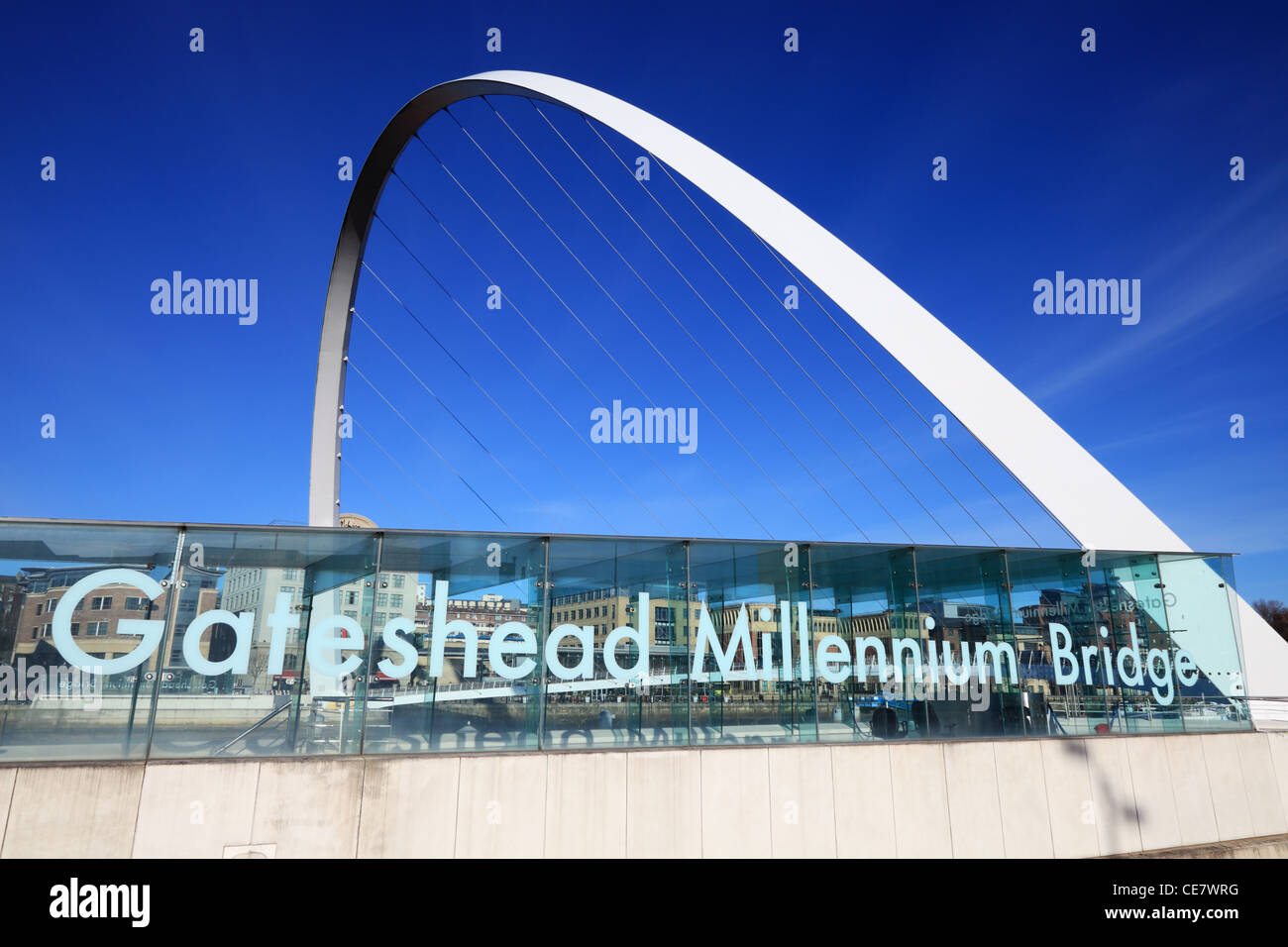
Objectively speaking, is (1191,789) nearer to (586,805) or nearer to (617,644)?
(617,644)

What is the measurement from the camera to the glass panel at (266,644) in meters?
9.38

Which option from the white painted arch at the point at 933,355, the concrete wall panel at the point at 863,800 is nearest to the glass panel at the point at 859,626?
the concrete wall panel at the point at 863,800

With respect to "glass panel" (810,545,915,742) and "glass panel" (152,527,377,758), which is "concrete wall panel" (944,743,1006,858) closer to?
"glass panel" (810,545,915,742)

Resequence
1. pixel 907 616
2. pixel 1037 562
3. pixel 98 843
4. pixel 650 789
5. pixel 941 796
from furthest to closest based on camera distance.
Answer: pixel 1037 562
pixel 907 616
pixel 941 796
pixel 650 789
pixel 98 843

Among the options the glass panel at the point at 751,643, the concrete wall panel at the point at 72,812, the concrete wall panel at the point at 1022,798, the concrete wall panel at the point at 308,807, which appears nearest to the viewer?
the concrete wall panel at the point at 72,812

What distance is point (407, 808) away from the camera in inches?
373

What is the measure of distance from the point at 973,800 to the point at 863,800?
6.12 feet

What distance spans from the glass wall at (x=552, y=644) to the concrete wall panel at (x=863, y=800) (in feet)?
1.36

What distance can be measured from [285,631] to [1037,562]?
11.7 m

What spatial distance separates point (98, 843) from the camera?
8.52 metres

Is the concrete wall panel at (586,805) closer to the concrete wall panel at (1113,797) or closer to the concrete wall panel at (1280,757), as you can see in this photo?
the concrete wall panel at (1113,797)
